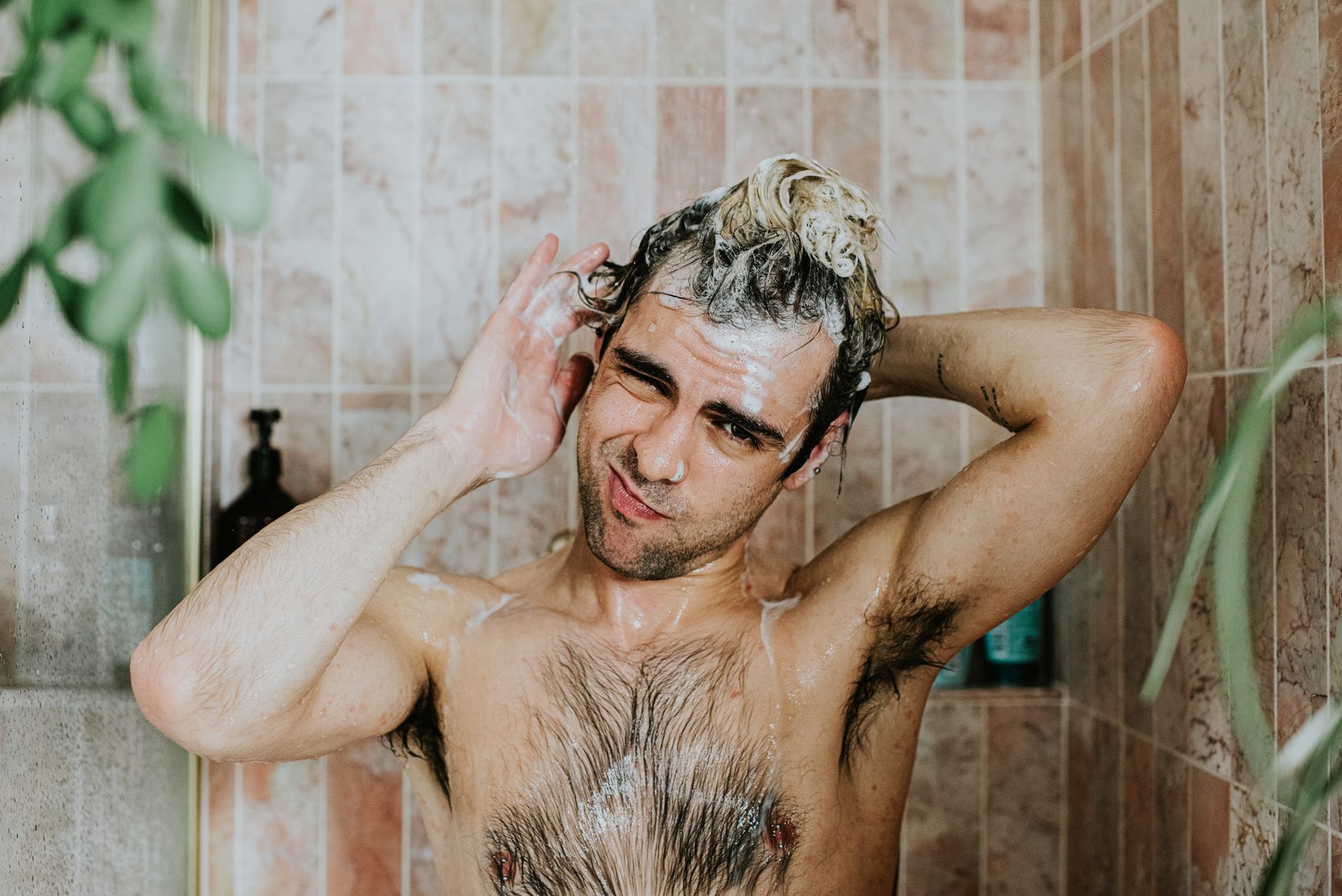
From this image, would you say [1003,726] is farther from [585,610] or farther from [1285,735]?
[585,610]

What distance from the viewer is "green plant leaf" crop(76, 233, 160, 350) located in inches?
42.5

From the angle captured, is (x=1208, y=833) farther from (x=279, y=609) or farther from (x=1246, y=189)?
(x=279, y=609)

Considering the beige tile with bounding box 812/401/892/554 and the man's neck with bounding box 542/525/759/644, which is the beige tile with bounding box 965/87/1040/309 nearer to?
the beige tile with bounding box 812/401/892/554

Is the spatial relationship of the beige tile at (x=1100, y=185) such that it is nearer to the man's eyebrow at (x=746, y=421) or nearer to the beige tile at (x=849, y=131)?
the beige tile at (x=849, y=131)

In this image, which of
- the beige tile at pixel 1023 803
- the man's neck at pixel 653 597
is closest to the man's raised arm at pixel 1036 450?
the man's neck at pixel 653 597

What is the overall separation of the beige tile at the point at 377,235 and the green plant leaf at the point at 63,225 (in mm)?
550

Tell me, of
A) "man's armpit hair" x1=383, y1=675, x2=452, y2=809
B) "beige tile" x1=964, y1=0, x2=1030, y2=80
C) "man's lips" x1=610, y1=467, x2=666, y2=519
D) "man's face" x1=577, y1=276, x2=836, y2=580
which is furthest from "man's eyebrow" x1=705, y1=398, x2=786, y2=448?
"beige tile" x1=964, y1=0, x2=1030, y2=80

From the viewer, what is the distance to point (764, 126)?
5.27ft

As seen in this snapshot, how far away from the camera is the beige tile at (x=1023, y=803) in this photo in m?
1.61

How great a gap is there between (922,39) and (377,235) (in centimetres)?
92

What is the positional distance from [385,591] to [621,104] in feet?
2.92

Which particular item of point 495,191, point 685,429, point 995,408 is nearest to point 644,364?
point 685,429

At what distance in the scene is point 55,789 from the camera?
3.40ft

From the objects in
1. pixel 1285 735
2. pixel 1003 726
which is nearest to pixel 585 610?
pixel 1285 735
